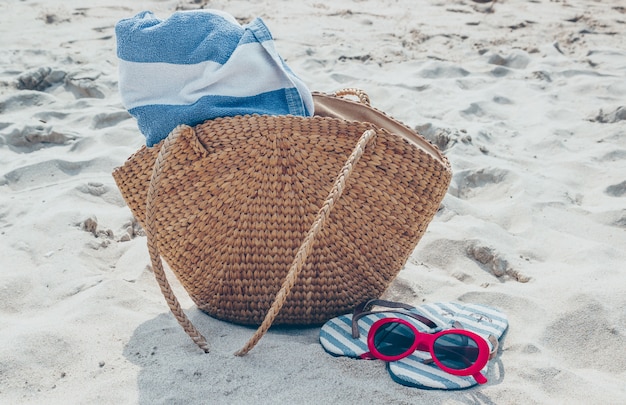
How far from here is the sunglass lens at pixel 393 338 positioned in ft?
5.47

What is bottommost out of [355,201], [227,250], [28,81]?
[28,81]

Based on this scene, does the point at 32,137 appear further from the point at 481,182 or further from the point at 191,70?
the point at 481,182

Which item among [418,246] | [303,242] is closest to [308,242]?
[303,242]

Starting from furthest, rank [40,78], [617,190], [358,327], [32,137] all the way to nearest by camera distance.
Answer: [40,78], [32,137], [617,190], [358,327]

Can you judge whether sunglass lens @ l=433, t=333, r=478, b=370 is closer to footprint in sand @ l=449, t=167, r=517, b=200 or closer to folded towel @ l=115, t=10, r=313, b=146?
folded towel @ l=115, t=10, r=313, b=146

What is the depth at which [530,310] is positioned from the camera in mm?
1917

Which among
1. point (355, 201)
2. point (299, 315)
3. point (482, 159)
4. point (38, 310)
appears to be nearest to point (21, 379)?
point (38, 310)

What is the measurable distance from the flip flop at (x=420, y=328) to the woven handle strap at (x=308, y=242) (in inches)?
7.6

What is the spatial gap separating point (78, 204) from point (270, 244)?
1.18 meters

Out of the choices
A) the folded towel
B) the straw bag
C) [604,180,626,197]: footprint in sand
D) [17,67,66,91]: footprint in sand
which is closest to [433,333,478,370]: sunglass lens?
the straw bag

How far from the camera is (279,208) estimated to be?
1.73 meters

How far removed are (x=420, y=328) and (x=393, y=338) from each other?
11cm

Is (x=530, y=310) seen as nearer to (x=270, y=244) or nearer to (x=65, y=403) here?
(x=270, y=244)

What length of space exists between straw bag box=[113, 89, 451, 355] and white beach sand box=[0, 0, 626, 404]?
122 millimetres
